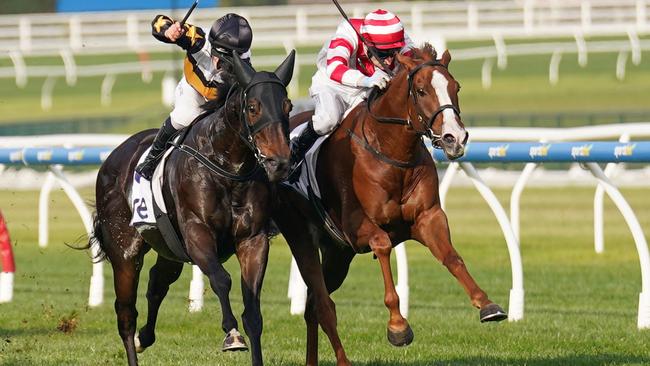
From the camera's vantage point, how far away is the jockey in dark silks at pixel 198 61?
646 centimetres

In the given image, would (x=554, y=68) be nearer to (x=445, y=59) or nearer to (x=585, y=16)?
(x=585, y=16)

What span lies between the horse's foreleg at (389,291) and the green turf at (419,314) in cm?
81

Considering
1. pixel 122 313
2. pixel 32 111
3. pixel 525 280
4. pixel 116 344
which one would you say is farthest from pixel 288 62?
pixel 32 111

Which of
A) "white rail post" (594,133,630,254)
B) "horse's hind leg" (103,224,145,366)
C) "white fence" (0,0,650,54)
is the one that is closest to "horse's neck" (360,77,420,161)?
"horse's hind leg" (103,224,145,366)

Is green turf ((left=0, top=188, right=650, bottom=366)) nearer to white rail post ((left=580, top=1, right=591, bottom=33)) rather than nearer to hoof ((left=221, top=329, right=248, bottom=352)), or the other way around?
hoof ((left=221, top=329, right=248, bottom=352))

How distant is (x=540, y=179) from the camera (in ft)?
70.2

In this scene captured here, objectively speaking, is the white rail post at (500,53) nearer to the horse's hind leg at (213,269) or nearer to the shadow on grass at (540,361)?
the shadow on grass at (540,361)

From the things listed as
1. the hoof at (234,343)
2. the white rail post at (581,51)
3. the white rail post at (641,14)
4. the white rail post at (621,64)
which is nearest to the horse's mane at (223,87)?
the hoof at (234,343)

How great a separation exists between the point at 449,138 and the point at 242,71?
969mm

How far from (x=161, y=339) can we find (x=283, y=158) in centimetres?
270

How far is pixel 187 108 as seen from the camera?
6766mm

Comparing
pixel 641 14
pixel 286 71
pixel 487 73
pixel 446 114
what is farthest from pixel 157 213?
pixel 641 14

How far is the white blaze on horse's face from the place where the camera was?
19.5 feet

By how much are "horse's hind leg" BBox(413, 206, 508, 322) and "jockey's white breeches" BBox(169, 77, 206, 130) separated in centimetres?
125
